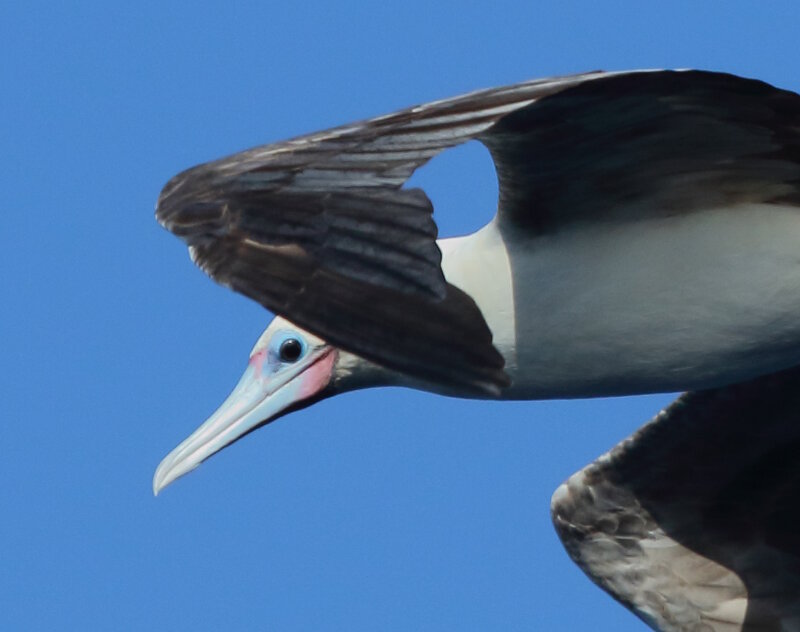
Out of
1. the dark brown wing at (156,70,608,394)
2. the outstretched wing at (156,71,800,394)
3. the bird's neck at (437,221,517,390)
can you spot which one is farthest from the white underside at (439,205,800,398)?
the dark brown wing at (156,70,608,394)

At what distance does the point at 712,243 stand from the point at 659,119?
0.92 m

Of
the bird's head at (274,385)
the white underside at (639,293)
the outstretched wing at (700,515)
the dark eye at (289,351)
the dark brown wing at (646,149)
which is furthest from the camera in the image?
the outstretched wing at (700,515)

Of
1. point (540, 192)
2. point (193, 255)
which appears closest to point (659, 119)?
point (540, 192)

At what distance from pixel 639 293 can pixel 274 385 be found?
206 centimetres

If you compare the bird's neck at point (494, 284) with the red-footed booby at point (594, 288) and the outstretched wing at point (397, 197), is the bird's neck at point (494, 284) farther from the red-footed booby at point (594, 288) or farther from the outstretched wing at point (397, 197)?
the outstretched wing at point (397, 197)

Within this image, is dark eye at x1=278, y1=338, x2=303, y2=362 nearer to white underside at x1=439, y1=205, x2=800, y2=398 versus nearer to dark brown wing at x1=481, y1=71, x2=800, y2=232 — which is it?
white underside at x1=439, y1=205, x2=800, y2=398

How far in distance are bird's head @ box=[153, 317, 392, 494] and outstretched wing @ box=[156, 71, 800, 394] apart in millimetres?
2132

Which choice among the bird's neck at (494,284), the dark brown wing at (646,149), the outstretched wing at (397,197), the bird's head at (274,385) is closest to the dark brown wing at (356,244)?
the outstretched wing at (397,197)

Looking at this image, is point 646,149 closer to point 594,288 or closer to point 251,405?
point 594,288

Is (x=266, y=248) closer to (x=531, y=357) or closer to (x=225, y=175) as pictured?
(x=225, y=175)

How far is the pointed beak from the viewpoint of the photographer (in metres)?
8.72

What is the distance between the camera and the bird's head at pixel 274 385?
8.70 metres

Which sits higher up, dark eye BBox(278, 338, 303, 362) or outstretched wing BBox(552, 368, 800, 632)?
dark eye BBox(278, 338, 303, 362)

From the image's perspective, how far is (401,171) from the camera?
5750 millimetres
